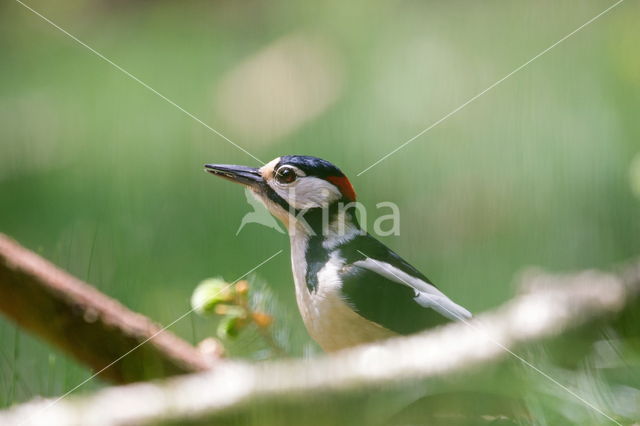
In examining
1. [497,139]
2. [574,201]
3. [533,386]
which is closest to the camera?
[533,386]

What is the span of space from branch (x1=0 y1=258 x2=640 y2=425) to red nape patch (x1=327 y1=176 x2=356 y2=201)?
9.8 inches

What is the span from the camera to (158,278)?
618mm

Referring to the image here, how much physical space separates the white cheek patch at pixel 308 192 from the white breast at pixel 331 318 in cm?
7

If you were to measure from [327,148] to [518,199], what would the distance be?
254 millimetres

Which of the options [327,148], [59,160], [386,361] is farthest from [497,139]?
[59,160]

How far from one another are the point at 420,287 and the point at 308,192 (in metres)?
0.16

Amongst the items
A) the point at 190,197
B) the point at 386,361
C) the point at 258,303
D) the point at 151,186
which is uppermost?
the point at 386,361

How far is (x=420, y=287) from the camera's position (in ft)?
2.33

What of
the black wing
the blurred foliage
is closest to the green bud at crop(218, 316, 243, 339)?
the blurred foliage

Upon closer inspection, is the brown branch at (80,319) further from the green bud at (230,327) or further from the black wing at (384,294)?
the black wing at (384,294)

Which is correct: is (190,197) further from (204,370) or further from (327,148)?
(204,370)

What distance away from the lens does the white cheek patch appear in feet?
2.48

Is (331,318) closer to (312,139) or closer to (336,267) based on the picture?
(336,267)

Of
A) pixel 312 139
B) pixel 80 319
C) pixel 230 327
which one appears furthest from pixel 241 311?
pixel 312 139
